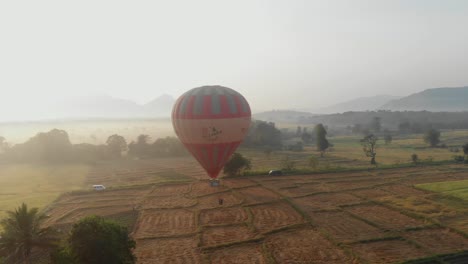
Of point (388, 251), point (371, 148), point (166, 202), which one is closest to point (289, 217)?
point (388, 251)

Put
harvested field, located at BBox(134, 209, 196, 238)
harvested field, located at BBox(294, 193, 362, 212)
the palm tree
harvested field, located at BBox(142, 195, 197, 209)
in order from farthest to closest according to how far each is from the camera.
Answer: harvested field, located at BBox(142, 195, 197, 209) < harvested field, located at BBox(294, 193, 362, 212) < harvested field, located at BBox(134, 209, 196, 238) < the palm tree

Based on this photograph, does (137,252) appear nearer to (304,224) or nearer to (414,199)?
(304,224)

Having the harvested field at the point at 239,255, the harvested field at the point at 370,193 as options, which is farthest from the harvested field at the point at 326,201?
the harvested field at the point at 239,255

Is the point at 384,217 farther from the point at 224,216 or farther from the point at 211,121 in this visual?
the point at 211,121

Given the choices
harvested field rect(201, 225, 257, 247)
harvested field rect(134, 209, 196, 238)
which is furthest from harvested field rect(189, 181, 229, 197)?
harvested field rect(201, 225, 257, 247)

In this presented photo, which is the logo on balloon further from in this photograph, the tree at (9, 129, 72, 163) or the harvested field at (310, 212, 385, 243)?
the tree at (9, 129, 72, 163)

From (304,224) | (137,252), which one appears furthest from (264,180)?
(137,252)
